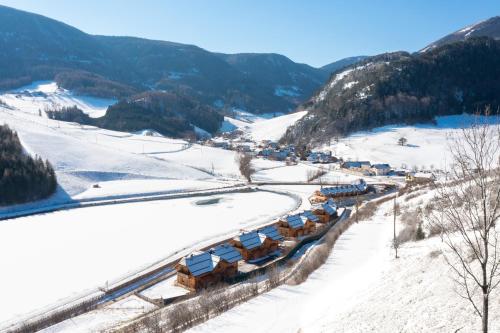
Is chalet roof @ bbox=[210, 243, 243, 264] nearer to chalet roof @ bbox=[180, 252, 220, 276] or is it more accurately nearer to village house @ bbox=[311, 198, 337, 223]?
chalet roof @ bbox=[180, 252, 220, 276]

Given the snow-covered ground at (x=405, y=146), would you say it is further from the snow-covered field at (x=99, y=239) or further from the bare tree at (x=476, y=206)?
the bare tree at (x=476, y=206)

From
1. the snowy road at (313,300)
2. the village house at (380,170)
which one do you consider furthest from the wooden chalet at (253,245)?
the village house at (380,170)

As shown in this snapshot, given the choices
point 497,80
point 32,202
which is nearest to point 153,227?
point 32,202

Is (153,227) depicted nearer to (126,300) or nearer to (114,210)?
(114,210)

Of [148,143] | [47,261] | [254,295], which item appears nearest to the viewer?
[254,295]

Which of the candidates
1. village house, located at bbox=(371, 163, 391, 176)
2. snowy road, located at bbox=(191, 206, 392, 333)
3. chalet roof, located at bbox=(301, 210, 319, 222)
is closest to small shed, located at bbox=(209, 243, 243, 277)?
snowy road, located at bbox=(191, 206, 392, 333)

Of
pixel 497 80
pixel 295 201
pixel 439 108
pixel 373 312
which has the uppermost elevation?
pixel 497 80
